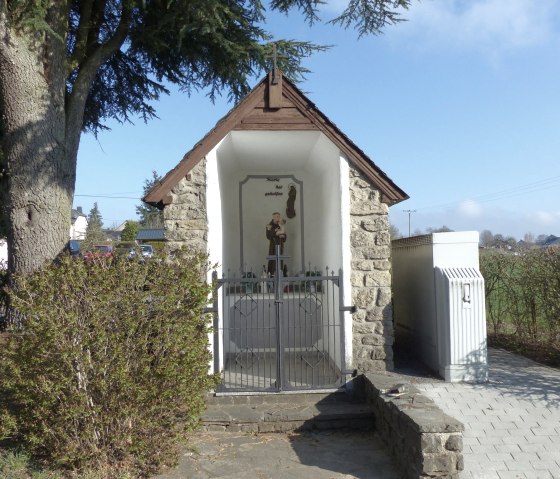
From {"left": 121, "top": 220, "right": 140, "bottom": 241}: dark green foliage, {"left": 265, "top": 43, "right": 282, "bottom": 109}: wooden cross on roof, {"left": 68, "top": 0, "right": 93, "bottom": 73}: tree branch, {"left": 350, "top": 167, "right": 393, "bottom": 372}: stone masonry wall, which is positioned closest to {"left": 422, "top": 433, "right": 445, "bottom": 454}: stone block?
{"left": 350, "top": 167, "right": 393, "bottom": 372}: stone masonry wall

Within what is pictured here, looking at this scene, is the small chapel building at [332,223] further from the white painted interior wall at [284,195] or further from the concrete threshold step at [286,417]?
the concrete threshold step at [286,417]

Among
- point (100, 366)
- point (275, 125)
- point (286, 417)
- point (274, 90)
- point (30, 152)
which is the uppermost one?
point (274, 90)

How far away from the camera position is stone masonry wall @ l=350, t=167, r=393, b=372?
689 centimetres

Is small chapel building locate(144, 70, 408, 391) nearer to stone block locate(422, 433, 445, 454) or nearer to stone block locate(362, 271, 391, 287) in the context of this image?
stone block locate(362, 271, 391, 287)

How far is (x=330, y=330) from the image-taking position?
8.27 m

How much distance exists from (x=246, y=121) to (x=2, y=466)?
15.9 feet

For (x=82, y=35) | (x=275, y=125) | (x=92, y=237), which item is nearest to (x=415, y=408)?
(x=275, y=125)

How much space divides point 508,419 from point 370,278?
7.75ft

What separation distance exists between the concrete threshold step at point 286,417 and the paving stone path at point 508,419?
3.11 ft

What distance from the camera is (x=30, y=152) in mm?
7797

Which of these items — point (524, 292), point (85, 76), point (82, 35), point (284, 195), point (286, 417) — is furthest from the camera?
point (284, 195)

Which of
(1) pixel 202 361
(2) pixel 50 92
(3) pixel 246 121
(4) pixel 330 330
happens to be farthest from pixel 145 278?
(2) pixel 50 92

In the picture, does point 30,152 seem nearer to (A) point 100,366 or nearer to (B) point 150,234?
(A) point 100,366

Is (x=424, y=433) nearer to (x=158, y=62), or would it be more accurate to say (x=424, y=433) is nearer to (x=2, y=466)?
(x=2, y=466)
